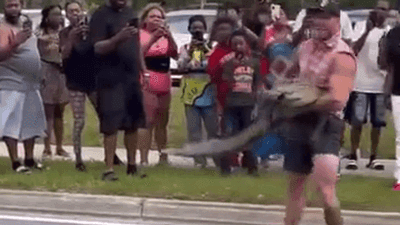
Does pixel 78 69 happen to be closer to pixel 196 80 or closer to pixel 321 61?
pixel 196 80

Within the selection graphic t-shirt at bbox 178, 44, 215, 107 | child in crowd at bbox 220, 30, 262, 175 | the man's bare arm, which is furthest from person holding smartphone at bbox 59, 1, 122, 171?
child in crowd at bbox 220, 30, 262, 175

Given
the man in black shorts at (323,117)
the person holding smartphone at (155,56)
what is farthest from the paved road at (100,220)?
the person holding smartphone at (155,56)

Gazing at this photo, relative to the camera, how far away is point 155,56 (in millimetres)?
9922

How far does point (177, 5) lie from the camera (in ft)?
44.8

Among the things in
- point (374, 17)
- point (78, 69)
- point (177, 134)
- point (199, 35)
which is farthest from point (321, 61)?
point (177, 134)

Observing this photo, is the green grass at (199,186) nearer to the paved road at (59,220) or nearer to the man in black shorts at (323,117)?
the paved road at (59,220)

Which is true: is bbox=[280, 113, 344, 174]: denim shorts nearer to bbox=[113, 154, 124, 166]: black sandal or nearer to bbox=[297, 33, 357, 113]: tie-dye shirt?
bbox=[297, 33, 357, 113]: tie-dye shirt

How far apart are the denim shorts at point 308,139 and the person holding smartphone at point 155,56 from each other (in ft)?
11.0

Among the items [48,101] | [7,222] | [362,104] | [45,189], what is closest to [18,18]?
[48,101]

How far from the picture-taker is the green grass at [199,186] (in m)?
8.38

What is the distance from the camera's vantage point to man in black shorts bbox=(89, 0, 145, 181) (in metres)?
9.34

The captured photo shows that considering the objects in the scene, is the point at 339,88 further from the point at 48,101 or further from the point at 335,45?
the point at 48,101

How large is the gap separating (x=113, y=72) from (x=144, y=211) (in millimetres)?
1676

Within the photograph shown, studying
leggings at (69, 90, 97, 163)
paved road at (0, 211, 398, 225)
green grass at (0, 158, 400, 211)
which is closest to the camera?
paved road at (0, 211, 398, 225)
